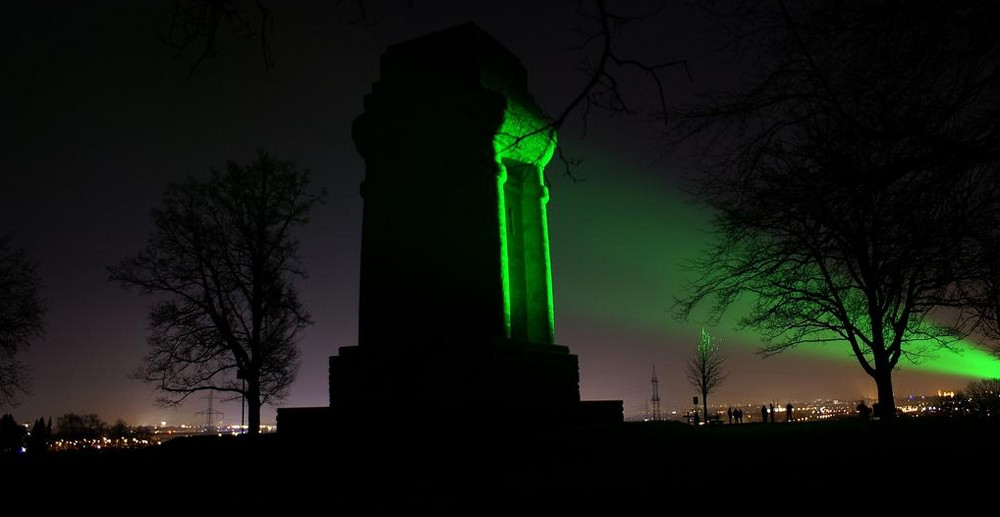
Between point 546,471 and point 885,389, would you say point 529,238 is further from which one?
point 885,389

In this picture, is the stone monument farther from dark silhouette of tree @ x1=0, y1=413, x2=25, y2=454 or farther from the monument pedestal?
dark silhouette of tree @ x1=0, y1=413, x2=25, y2=454

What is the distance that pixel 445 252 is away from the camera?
54.9ft

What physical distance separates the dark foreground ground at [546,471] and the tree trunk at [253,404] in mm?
7257

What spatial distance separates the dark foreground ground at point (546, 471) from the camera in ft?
22.4

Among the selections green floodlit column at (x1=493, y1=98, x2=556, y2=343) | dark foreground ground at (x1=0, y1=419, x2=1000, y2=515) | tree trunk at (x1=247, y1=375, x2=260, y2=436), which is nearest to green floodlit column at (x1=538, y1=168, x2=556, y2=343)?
green floodlit column at (x1=493, y1=98, x2=556, y2=343)

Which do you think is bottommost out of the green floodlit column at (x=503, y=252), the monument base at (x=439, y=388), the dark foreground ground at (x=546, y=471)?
the dark foreground ground at (x=546, y=471)

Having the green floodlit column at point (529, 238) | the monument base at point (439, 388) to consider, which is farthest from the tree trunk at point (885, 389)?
the monument base at point (439, 388)

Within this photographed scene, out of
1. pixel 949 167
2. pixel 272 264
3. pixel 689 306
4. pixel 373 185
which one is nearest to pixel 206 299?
pixel 272 264

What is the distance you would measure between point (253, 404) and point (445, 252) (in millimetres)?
10132

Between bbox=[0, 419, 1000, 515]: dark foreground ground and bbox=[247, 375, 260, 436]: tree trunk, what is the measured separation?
23.8ft

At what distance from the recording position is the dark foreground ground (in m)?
6.82

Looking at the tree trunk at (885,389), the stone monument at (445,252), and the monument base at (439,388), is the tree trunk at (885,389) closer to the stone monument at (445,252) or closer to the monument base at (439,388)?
the stone monument at (445,252)

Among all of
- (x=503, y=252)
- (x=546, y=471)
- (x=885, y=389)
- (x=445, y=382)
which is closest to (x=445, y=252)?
(x=503, y=252)

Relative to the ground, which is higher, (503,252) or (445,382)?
(503,252)
